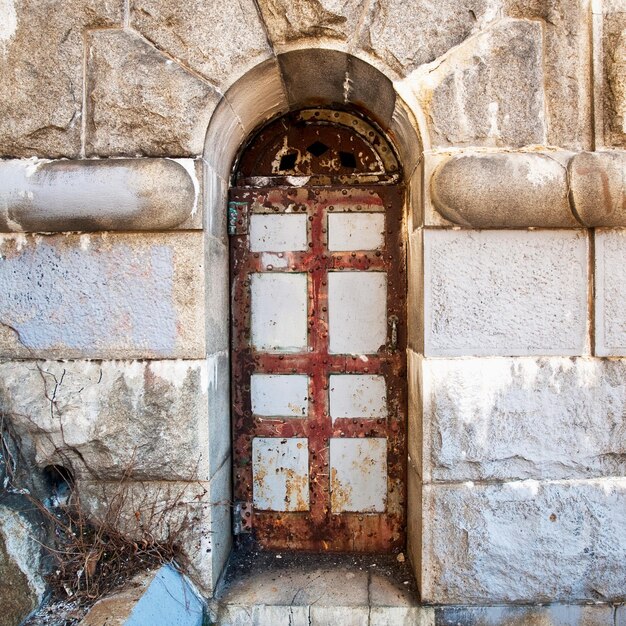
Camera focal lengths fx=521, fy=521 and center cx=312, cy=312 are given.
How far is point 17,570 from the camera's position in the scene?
1.91m

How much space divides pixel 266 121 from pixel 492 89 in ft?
3.51

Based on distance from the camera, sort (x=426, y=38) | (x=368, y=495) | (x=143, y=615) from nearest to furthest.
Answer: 1. (x=143, y=615)
2. (x=426, y=38)
3. (x=368, y=495)

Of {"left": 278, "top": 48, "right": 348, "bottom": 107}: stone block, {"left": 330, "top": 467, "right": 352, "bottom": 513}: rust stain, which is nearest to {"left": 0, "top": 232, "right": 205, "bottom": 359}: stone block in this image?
{"left": 278, "top": 48, "right": 348, "bottom": 107}: stone block

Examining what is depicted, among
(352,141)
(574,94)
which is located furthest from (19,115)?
(574,94)

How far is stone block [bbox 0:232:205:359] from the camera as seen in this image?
208cm

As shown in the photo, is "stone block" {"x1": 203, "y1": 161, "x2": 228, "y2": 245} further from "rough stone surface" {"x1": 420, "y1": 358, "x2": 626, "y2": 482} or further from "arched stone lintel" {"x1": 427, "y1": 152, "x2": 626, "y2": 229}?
"rough stone surface" {"x1": 420, "y1": 358, "x2": 626, "y2": 482}

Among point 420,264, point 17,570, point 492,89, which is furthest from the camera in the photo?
point 420,264

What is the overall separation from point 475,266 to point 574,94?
766 millimetres

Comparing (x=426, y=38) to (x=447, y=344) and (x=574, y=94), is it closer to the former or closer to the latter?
(x=574, y=94)

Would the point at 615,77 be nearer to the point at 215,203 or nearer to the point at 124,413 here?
the point at 215,203

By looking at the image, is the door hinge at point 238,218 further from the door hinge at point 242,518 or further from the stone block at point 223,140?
the door hinge at point 242,518

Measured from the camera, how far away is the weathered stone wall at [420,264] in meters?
2.02

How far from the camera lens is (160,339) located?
208 cm

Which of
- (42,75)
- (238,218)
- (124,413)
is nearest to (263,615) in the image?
(124,413)
